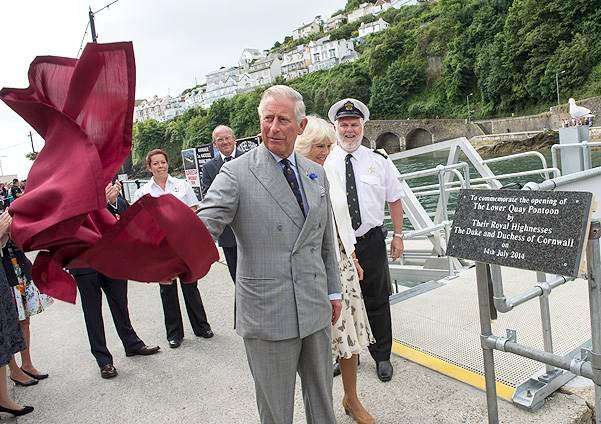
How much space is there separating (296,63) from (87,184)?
405 ft

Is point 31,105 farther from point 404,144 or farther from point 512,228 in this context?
point 404,144

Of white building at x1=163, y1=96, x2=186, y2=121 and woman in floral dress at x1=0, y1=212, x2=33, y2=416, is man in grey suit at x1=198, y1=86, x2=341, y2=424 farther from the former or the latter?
white building at x1=163, y1=96, x2=186, y2=121

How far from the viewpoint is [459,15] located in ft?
201

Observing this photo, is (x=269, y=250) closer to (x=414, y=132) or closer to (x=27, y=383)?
(x=27, y=383)

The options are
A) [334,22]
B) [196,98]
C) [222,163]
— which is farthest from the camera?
[196,98]

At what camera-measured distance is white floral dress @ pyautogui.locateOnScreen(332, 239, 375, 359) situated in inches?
108

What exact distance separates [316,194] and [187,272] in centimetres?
116

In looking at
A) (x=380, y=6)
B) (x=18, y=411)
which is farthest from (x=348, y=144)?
(x=380, y=6)

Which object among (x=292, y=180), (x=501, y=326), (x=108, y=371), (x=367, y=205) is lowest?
(x=501, y=326)

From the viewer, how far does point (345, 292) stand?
285cm

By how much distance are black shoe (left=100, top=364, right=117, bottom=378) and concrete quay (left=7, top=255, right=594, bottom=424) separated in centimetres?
4

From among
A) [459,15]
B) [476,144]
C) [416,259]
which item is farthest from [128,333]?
[459,15]

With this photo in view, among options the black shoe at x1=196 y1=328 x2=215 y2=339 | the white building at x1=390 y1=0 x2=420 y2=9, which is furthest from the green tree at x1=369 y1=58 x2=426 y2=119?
the black shoe at x1=196 y1=328 x2=215 y2=339

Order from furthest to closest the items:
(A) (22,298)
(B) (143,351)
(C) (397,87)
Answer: (C) (397,87) → (B) (143,351) → (A) (22,298)
